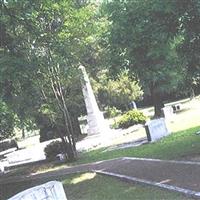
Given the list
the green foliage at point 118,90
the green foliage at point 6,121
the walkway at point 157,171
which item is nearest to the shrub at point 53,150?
the green foliage at point 6,121

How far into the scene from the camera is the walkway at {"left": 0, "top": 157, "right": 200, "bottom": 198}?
1163cm

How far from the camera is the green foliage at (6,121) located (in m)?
17.4

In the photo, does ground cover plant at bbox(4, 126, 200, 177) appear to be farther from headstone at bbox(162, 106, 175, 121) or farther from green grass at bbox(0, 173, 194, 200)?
headstone at bbox(162, 106, 175, 121)

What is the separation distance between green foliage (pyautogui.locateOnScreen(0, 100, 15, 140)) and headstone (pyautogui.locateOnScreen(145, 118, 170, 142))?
19.9ft

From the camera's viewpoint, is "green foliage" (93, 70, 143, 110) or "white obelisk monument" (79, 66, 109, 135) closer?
"white obelisk monument" (79, 66, 109, 135)

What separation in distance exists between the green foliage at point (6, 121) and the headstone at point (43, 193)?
845 centimetres

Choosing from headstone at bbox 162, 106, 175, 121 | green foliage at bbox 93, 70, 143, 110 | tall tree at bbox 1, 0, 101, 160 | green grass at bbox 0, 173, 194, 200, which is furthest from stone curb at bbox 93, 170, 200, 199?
green foliage at bbox 93, 70, 143, 110

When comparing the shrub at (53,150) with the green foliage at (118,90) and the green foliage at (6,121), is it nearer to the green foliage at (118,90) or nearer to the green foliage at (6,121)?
the green foliage at (6,121)

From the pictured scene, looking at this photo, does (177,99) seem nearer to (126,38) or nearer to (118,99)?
(118,99)

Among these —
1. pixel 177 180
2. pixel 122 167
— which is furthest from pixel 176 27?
pixel 122 167

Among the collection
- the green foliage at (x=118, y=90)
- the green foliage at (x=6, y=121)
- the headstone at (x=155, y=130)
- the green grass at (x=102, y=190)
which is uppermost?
the green foliage at (x=118, y=90)

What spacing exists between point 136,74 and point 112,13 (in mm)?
2016

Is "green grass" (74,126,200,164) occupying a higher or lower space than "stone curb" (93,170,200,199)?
higher

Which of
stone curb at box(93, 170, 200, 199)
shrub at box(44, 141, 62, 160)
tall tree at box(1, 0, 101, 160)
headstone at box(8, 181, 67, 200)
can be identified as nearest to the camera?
headstone at box(8, 181, 67, 200)
